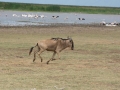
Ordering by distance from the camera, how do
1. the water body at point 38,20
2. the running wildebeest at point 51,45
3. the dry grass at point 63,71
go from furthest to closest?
the water body at point 38,20 → the running wildebeest at point 51,45 → the dry grass at point 63,71

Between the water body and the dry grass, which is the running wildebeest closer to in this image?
the dry grass

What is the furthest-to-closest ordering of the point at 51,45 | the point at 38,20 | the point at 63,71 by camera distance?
the point at 38,20, the point at 51,45, the point at 63,71

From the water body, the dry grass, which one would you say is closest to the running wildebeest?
the dry grass

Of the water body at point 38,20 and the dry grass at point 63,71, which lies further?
the water body at point 38,20

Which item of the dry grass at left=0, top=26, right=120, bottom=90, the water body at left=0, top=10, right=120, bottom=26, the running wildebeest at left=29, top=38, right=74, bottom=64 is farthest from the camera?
the water body at left=0, top=10, right=120, bottom=26

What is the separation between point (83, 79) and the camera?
11609 mm

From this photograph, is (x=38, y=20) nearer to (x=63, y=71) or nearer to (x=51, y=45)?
(x=51, y=45)

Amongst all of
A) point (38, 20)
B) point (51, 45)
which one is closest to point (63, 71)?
point (51, 45)

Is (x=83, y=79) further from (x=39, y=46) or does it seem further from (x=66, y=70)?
Result: (x=39, y=46)

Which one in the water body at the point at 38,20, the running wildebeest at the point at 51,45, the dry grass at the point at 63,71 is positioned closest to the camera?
the dry grass at the point at 63,71

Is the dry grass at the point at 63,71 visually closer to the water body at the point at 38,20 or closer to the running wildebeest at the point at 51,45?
the running wildebeest at the point at 51,45

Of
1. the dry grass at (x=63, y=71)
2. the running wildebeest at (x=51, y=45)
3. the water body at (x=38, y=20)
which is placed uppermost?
the running wildebeest at (x=51, y=45)

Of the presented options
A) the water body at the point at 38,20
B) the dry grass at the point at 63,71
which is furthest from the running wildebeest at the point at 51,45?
the water body at the point at 38,20

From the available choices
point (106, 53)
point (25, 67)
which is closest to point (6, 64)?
point (25, 67)
